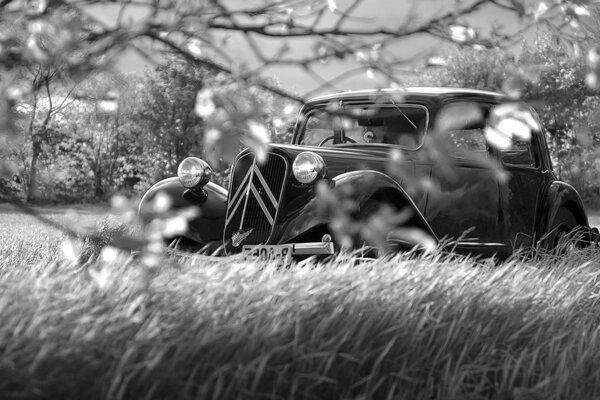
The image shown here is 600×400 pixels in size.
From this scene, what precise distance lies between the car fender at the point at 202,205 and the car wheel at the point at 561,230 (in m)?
2.83

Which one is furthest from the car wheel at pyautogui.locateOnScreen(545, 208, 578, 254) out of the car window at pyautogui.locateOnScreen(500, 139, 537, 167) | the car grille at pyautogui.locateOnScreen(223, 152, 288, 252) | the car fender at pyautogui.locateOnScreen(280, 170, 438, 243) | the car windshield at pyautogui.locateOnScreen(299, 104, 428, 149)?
the car grille at pyautogui.locateOnScreen(223, 152, 288, 252)

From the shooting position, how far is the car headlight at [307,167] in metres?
4.98

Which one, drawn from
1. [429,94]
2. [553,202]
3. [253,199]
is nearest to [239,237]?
[253,199]

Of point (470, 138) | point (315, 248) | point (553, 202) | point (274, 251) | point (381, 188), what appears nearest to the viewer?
point (315, 248)

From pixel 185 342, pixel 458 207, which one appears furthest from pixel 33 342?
pixel 458 207

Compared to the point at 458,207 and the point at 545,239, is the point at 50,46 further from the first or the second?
the point at 545,239

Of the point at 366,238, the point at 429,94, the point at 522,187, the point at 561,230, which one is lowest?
the point at 561,230

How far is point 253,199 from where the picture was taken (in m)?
5.26

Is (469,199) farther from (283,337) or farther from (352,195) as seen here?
(283,337)

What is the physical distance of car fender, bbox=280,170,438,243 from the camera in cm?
468

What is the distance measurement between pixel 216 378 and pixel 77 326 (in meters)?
0.52

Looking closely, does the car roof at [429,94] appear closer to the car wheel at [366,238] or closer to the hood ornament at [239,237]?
the car wheel at [366,238]

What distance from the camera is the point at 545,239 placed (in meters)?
6.62

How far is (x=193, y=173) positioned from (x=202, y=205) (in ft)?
0.84
